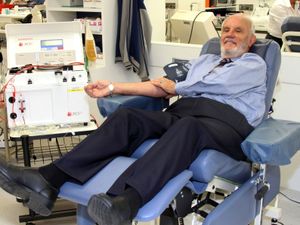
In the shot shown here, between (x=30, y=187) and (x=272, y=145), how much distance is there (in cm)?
96

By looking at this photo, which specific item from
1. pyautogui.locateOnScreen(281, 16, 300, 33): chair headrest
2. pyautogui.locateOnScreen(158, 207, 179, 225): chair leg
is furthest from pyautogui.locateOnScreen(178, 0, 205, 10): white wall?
pyautogui.locateOnScreen(158, 207, 179, 225): chair leg

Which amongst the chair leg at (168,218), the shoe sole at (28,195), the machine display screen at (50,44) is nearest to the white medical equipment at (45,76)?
the machine display screen at (50,44)

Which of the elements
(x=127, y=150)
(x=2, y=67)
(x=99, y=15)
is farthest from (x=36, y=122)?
(x=99, y=15)

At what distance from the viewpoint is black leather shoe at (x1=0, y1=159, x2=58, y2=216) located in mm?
1695

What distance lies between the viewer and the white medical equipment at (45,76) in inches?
90.2

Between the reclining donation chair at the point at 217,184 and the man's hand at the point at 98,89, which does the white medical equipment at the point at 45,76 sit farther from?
the reclining donation chair at the point at 217,184

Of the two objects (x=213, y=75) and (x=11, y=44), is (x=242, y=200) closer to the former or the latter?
(x=213, y=75)

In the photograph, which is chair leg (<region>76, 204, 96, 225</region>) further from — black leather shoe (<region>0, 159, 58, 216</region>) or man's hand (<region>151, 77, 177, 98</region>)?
man's hand (<region>151, 77, 177, 98</region>)

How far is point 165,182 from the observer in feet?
5.38

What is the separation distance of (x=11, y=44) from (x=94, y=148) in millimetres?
1008

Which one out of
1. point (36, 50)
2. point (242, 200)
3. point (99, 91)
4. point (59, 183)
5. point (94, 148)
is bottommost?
point (242, 200)

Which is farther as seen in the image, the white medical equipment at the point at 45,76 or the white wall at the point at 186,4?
the white wall at the point at 186,4

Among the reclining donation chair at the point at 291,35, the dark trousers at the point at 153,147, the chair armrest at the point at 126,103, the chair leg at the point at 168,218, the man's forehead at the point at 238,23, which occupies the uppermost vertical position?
the man's forehead at the point at 238,23

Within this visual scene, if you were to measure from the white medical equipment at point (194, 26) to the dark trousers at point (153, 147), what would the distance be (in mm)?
1144
